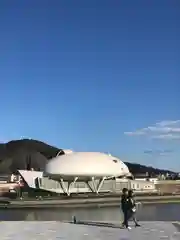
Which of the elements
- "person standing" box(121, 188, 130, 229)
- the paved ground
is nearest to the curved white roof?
the paved ground

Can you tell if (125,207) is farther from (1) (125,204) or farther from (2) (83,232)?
(2) (83,232)

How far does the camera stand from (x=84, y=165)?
79875 millimetres

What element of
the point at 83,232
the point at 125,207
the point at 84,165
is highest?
the point at 84,165

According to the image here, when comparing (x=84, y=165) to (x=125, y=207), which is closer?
(x=125, y=207)

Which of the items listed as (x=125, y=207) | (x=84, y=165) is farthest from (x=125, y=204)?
(x=84, y=165)

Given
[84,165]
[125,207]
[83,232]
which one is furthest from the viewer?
[84,165]

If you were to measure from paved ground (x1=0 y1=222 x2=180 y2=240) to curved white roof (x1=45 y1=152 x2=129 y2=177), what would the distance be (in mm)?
60610

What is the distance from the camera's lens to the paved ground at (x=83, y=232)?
15.5 m

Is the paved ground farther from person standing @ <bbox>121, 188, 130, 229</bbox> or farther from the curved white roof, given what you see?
the curved white roof

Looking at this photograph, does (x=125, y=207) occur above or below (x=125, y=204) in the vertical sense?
below

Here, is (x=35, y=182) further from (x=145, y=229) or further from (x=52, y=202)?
(x=145, y=229)

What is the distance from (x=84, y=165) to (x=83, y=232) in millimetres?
63305

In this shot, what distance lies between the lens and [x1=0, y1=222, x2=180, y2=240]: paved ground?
15516 mm

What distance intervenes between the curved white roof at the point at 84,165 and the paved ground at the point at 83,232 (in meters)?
60.6
